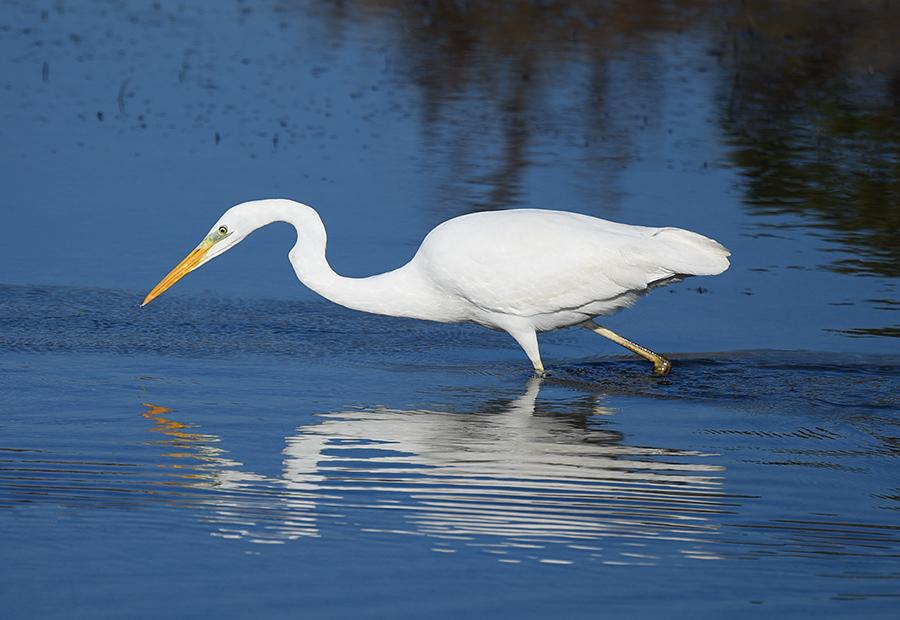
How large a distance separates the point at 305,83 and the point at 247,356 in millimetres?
10690

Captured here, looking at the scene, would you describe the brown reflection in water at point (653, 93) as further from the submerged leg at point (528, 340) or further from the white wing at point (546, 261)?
the submerged leg at point (528, 340)

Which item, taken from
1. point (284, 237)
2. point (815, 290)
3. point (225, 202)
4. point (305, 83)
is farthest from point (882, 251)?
point (305, 83)

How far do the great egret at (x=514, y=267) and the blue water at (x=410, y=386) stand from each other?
1.37 feet

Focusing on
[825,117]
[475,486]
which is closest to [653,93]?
[825,117]

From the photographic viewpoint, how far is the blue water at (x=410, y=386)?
4984 mm

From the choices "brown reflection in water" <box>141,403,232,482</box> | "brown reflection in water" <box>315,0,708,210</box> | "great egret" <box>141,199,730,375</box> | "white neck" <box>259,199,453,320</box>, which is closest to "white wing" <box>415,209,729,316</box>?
"great egret" <box>141,199,730,375</box>

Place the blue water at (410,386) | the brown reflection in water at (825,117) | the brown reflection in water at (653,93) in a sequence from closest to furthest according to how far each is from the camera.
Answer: the blue water at (410,386), the brown reflection in water at (825,117), the brown reflection in water at (653,93)

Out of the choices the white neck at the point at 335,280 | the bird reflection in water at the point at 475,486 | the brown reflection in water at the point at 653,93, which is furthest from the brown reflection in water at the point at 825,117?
the bird reflection in water at the point at 475,486

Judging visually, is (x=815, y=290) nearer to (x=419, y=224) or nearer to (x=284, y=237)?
(x=419, y=224)

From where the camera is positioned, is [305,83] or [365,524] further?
[305,83]

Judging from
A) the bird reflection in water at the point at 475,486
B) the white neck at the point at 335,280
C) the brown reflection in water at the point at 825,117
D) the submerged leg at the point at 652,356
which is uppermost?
the brown reflection in water at the point at 825,117

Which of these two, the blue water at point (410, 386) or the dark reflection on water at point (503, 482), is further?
the dark reflection on water at point (503, 482)

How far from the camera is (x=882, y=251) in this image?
11133 mm

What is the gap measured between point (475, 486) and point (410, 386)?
1911 mm
